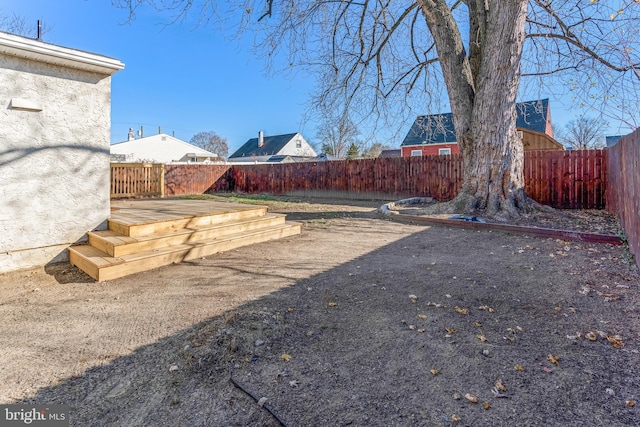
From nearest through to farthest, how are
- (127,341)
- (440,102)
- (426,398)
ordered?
1. (426,398)
2. (127,341)
3. (440,102)

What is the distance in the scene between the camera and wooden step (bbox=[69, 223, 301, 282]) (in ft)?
11.7

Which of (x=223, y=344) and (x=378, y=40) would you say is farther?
(x=378, y=40)

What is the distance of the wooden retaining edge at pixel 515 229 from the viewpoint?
504 centimetres

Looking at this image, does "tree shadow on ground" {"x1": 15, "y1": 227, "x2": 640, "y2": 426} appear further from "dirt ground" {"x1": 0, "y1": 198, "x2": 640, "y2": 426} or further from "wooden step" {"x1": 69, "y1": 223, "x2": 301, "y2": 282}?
"wooden step" {"x1": 69, "y1": 223, "x2": 301, "y2": 282}

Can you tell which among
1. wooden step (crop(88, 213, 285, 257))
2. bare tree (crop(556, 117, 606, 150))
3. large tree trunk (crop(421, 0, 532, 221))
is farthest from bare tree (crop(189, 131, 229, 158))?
wooden step (crop(88, 213, 285, 257))

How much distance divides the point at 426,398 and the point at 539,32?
944 cm

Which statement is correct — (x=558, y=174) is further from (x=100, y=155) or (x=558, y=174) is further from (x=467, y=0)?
(x=100, y=155)

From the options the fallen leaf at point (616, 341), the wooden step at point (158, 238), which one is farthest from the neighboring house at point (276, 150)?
the fallen leaf at point (616, 341)

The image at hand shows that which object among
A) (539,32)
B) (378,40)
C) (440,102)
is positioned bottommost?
(440,102)

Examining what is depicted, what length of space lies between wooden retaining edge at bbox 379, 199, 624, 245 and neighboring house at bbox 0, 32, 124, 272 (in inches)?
227

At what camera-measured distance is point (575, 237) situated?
5.25 metres

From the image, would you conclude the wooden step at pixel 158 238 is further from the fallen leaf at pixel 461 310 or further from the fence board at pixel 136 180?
the fence board at pixel 136 180

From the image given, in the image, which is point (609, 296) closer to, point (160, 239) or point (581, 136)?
point (160, 239)

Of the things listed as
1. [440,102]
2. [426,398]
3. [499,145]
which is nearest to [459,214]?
[499,145]
